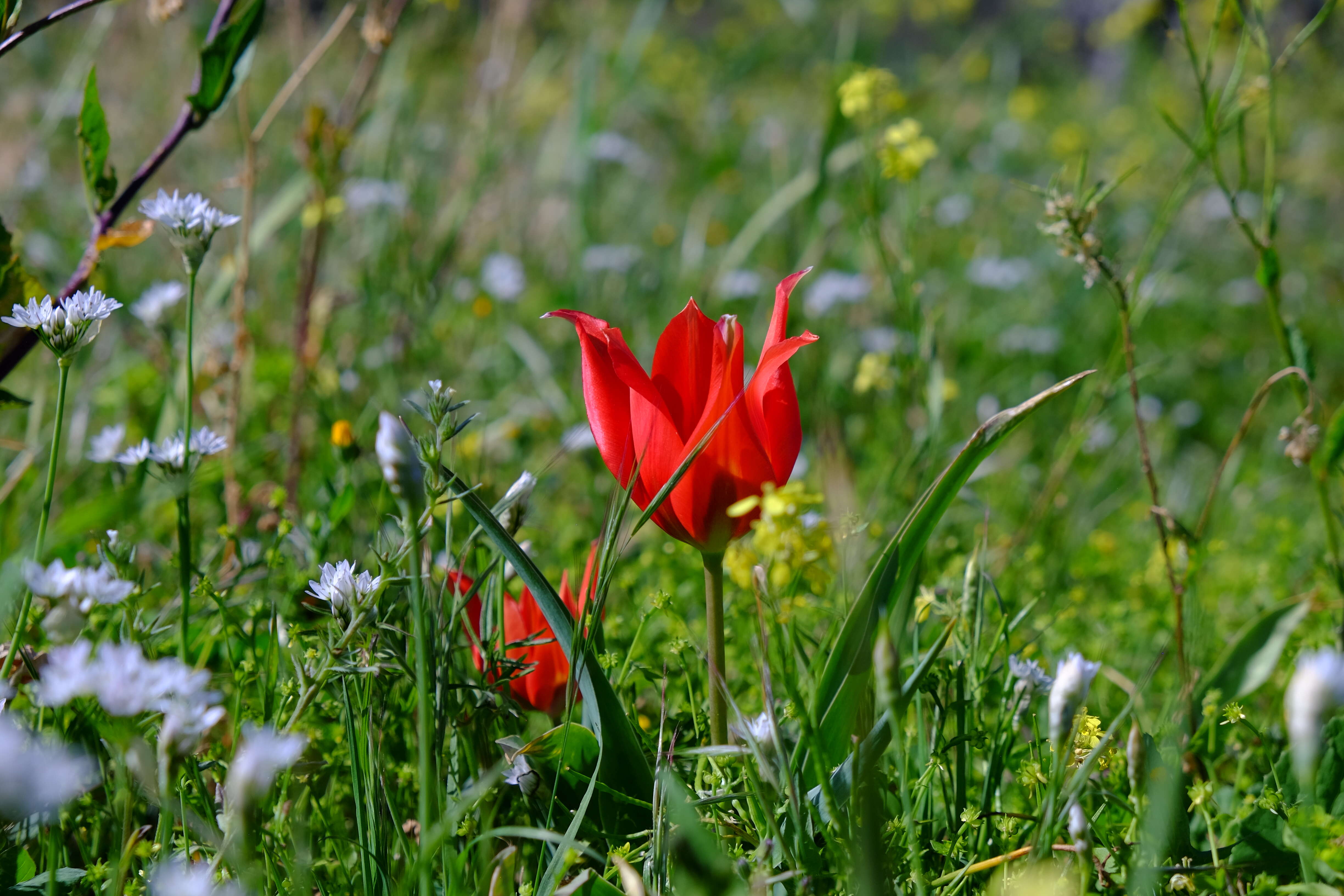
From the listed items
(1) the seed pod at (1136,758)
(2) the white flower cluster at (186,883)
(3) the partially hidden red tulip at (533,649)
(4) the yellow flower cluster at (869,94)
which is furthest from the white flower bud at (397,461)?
(4) the yellow flower cluster at (869,94)

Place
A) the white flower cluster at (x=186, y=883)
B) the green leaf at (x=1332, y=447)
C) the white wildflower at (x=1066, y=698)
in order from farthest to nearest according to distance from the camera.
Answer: the green leaf at (x=1332, y=447) < the white wildflower at (x=1066, y=698) < the white flower cluster at (x=186, y=883)

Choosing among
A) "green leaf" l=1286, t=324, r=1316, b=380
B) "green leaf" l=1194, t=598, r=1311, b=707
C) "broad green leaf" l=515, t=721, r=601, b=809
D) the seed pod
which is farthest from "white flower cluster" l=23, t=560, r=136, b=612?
"green leaf" l=1286, t=324, r=1316, b=380

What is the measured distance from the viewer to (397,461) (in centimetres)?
67

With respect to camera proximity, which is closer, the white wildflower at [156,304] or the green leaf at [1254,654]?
the green leaf at [1254,654]

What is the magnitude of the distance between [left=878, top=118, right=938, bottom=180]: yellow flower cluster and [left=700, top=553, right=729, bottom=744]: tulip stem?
43.5 inches

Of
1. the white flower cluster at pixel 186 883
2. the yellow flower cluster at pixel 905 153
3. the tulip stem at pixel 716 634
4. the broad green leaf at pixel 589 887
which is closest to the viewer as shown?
the white flower cluster at pixel 186 883

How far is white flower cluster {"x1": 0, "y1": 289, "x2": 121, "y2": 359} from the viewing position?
2.98 feet

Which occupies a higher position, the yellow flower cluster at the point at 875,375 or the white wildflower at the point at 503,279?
the white wildflower at the point at 503,279

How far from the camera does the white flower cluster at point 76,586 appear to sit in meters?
0.78

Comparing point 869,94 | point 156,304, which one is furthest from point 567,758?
point 869,94

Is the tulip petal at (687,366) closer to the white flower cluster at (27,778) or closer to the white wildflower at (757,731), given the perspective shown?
the white wildflower at (757,731)

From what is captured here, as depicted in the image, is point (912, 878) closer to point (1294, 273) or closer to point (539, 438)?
point (539, 438)

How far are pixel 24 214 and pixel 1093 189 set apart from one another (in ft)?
12.0

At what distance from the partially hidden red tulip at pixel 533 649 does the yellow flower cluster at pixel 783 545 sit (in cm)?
32
